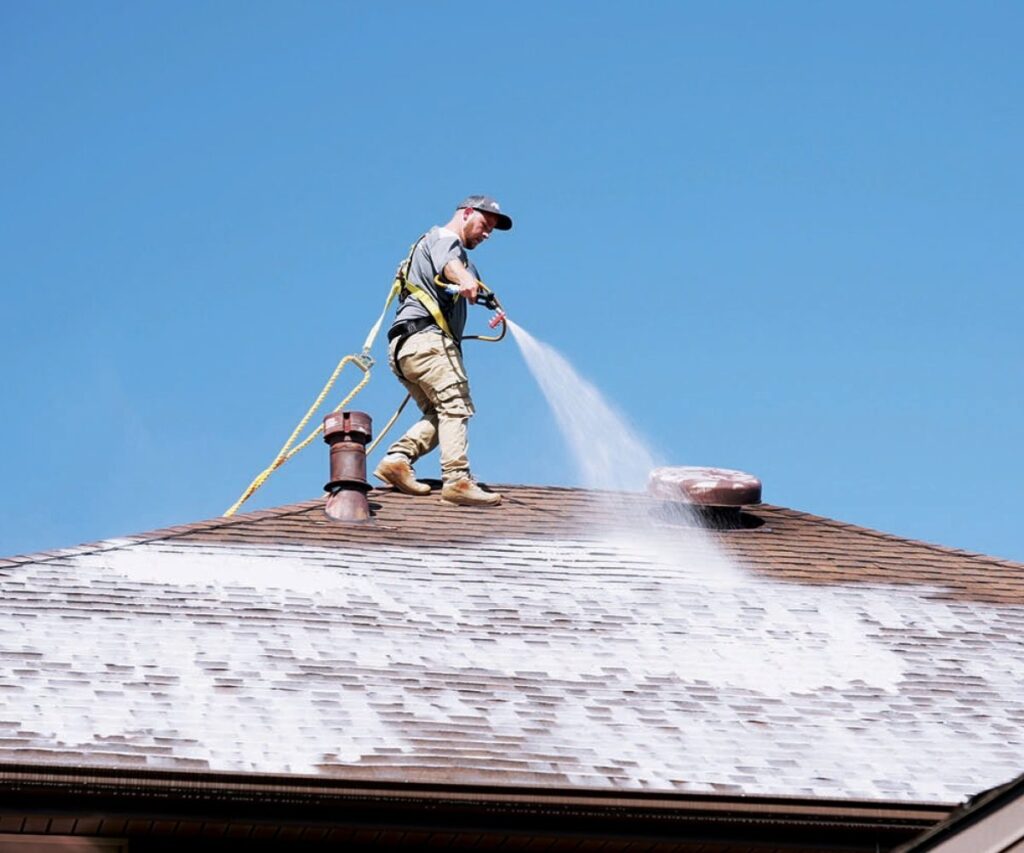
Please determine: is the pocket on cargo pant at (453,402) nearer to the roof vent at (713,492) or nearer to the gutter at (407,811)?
the roof vent at (713,492)

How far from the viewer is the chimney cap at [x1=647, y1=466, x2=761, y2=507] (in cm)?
1431

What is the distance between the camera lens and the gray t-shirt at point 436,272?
1445cm

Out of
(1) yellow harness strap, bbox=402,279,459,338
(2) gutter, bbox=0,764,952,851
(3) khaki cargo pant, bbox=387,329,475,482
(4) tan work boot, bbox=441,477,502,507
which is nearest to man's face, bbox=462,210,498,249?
(1) yellow harness strap, bbox=402,279,459,338

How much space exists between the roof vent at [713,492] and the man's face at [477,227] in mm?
2215

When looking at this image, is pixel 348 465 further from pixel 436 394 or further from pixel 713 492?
pixel 713 492

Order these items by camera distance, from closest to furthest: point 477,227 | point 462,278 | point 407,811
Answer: point 407,811, point 462,278, point 477,227

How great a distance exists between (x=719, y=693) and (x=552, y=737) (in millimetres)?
1255

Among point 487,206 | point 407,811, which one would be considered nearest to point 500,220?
point 487,206

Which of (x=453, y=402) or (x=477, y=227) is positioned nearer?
(x=453, y=402)

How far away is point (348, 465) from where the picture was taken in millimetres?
13516

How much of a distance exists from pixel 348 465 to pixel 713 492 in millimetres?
2661

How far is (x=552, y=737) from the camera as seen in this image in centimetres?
988

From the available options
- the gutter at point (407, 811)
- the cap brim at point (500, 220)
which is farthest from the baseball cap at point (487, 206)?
the gutter at point (407, 811)

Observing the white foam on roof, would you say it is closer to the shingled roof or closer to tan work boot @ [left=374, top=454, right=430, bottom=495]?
the shingled roof
